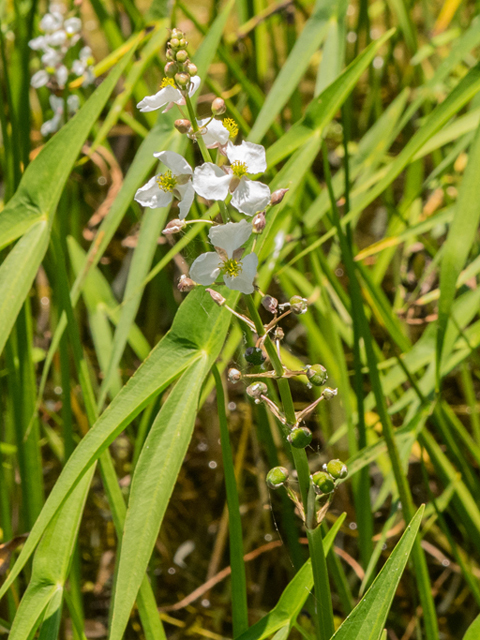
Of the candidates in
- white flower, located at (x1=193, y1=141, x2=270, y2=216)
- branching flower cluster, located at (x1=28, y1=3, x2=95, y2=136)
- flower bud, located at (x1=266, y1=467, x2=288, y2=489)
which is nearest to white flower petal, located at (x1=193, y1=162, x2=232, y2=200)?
white flower, located at (x1=193, y1=141, x2=270, y2=216)

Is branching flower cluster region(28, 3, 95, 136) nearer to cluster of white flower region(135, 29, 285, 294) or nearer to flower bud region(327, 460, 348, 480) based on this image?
cluster of white flower region(135, 29, 285, 294)

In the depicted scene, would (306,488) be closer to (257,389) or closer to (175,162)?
(257,389)

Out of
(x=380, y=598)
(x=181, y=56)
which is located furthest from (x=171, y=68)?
(x=380, y=598)

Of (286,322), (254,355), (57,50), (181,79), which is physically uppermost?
(57,50)

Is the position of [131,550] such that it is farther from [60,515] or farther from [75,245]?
[75,245]

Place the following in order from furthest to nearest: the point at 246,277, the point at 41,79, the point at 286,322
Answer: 1. the point at 286,322
2. the point at 41,79
3. the point at 246,277

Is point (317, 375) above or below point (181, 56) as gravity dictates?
below
